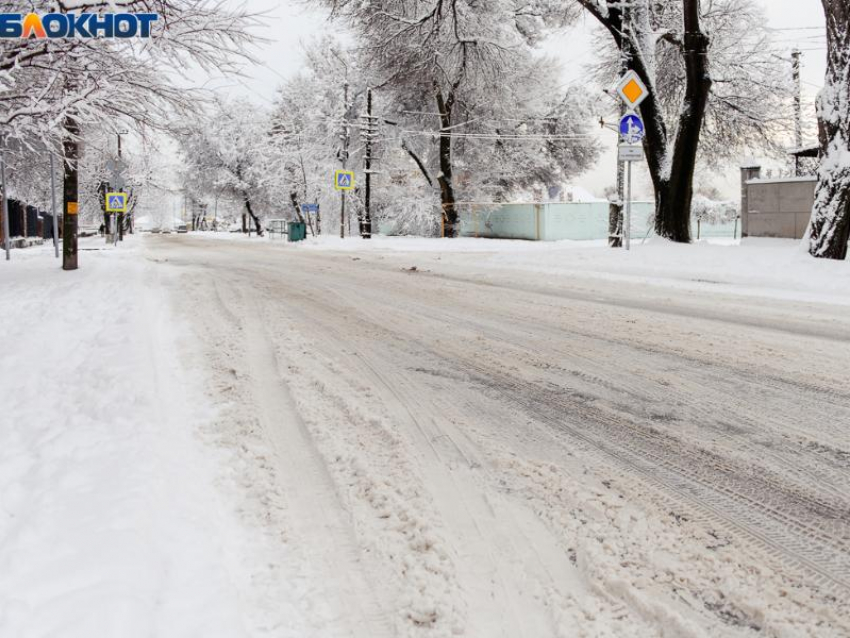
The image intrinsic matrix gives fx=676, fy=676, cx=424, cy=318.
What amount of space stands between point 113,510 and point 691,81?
16783 mm

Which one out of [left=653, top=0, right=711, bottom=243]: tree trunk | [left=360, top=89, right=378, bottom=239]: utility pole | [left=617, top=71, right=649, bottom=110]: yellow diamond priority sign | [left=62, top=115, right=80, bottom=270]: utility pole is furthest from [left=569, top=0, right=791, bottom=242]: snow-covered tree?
[left=360, top=89, right=378, bottom=239]: utility pole

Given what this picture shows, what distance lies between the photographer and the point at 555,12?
70.2 feet

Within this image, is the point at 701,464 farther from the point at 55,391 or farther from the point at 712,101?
the point at 712,101

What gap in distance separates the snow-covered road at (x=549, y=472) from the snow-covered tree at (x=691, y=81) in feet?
36.0

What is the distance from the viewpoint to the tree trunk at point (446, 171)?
105 feet

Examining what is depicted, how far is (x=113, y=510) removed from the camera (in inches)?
104

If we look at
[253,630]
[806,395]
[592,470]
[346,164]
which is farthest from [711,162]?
[253,630]

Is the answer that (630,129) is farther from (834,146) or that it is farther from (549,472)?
(549,472)

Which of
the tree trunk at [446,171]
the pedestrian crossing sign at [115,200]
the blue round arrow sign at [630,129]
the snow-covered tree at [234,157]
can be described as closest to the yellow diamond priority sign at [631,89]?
the blue round arrow sign at [630,129]

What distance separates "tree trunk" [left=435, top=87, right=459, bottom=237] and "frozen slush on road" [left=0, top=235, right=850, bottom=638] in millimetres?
27326

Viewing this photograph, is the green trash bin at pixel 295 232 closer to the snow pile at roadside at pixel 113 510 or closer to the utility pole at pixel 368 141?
the utility pole at pixel 368 141

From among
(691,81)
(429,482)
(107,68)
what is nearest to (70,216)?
(107,68)

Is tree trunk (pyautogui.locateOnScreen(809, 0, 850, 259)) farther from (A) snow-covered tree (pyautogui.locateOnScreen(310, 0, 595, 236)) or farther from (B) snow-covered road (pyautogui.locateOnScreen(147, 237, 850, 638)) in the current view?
(A) snow-covered tree (pyautogui.locateOnScreen(310, 0, 595, 236))

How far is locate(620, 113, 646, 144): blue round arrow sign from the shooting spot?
14797mm
